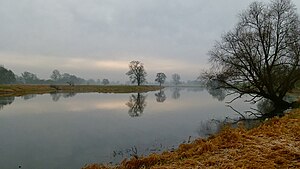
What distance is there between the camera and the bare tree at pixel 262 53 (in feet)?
66.1

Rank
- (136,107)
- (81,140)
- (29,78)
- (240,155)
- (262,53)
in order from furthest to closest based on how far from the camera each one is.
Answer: (29,78), (136,107), (262,53), (81,140), (240,155)

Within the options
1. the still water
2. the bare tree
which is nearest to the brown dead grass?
the still water

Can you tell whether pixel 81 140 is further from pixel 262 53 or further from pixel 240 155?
pixel 262 53

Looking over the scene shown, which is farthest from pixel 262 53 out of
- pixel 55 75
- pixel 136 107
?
pixel 55 75

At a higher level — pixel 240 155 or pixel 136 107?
pixel 240 155

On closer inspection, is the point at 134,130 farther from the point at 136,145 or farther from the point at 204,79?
the point at 204,79

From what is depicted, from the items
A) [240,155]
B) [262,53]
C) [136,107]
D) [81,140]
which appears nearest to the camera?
[240,155]

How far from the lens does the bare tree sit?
20156mm

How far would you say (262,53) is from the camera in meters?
21.0

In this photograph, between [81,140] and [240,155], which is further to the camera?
[81,140]

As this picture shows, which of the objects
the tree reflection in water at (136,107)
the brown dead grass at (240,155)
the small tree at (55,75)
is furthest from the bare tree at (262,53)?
the small tree at (55,75)

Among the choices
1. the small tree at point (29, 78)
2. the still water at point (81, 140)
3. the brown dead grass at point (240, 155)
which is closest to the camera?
the brown dead grass at point (240, 155)

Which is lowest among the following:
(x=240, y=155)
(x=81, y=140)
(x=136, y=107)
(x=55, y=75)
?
(x=81, y=140)

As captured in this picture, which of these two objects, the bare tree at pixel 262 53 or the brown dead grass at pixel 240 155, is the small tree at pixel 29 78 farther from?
the brown dead grass at pixel 240 155
